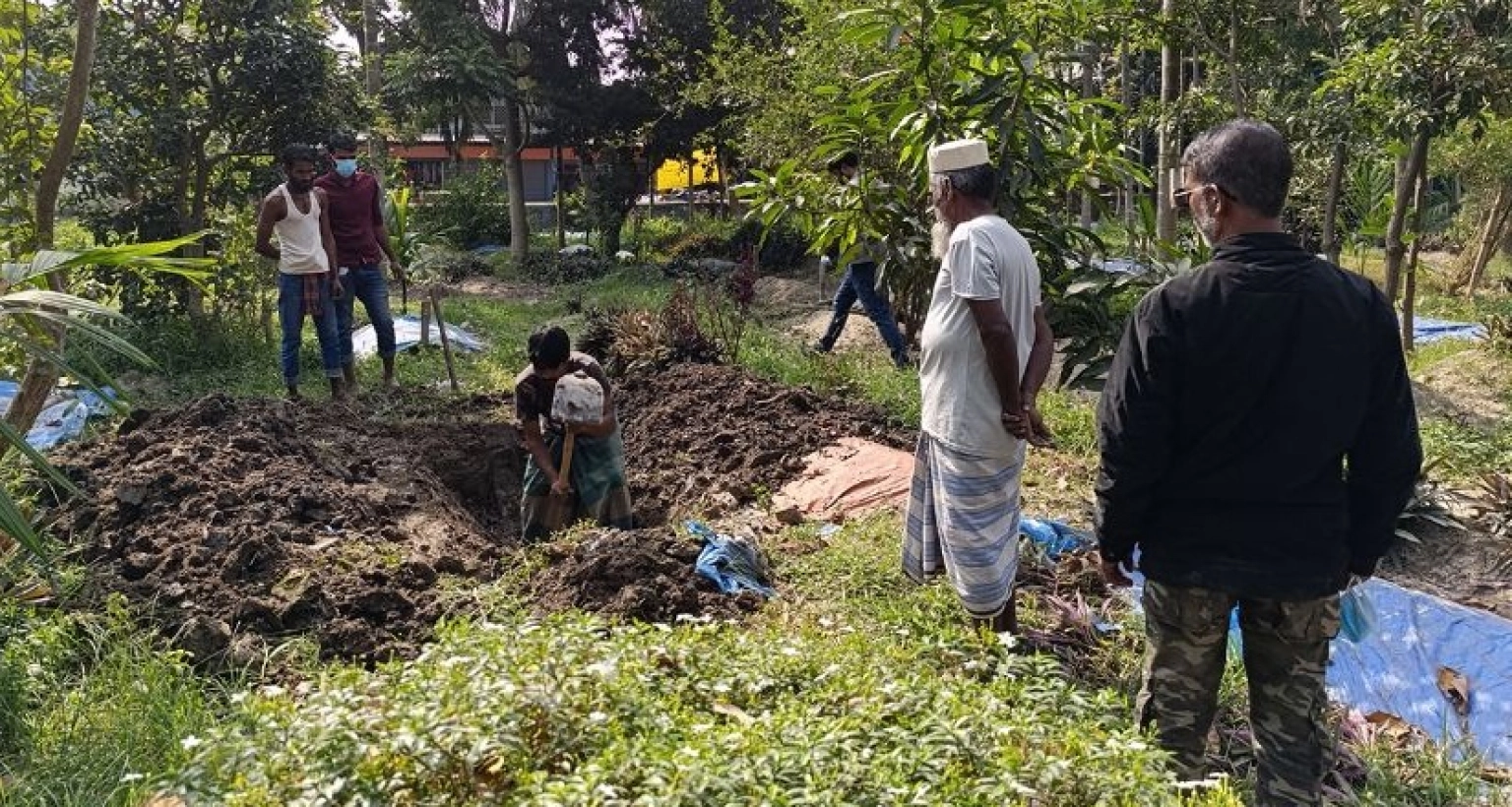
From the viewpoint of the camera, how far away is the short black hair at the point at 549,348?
4.98 metres

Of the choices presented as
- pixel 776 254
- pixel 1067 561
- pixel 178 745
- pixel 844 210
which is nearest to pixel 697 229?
pixel 776 254

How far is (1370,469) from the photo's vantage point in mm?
2531

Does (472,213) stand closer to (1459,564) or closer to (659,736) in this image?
(1459,564)

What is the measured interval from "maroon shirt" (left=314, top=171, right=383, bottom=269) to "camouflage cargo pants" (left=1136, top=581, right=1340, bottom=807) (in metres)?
6.08

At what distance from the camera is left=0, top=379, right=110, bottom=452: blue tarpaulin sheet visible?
6.26 metres

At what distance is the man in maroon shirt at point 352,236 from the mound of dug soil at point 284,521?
92 cm

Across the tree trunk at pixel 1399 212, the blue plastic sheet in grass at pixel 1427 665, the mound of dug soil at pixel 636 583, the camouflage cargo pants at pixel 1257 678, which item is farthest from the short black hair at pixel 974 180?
the tree trunk at pixel 1399 212

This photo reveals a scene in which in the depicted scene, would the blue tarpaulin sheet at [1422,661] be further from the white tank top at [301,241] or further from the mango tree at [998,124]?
the white tank top at [301,241]

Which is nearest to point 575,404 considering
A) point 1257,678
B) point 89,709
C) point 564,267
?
point 89,709

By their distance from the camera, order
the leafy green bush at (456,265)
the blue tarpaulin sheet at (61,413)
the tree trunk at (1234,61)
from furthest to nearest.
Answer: the leafy green bush at (456,265), the tree trunk at (1234,61), the blue tarpaulin sheet at (61,413)

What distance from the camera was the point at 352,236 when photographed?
7.36 meters

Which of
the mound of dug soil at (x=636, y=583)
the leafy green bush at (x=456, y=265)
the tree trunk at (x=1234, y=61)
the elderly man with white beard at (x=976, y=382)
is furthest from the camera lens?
the leafy green bush at (x=456, y=265)

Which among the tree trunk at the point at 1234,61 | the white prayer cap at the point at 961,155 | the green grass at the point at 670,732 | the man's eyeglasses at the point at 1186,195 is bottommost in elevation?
the green grass at the point at 670,732

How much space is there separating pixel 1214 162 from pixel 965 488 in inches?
52.3
